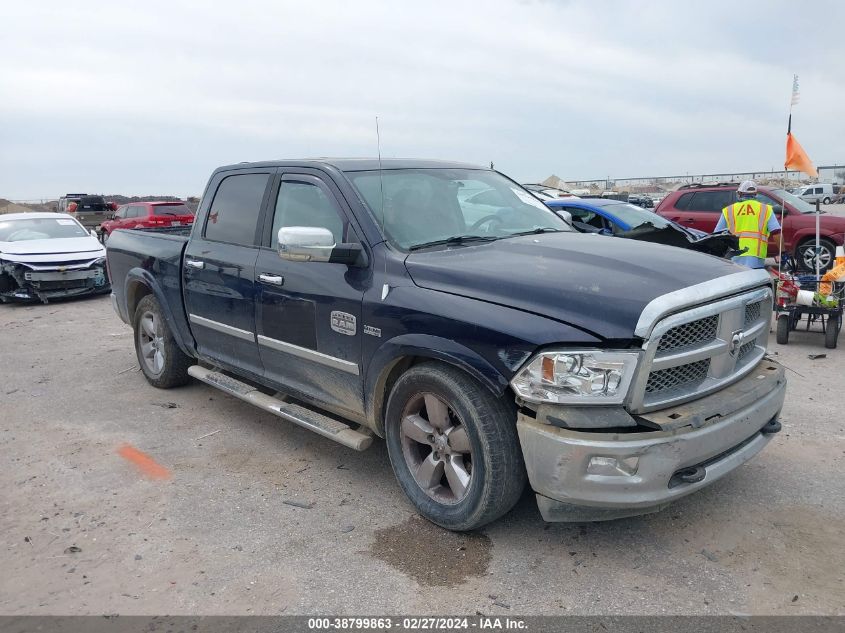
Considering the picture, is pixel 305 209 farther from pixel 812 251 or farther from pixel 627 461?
pixel 812 251

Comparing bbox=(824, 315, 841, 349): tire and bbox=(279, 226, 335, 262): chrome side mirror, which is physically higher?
bbox=(279, 226, 335, 262): chrome side mirror

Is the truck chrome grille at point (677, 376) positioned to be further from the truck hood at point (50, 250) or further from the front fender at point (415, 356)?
the truck hood at point (50, 250)

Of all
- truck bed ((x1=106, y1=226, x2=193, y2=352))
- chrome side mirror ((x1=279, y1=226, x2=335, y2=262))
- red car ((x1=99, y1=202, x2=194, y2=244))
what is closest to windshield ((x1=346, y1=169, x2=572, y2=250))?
chrome side mirror ((x1=279, y1=226, x2=335, y2=262))

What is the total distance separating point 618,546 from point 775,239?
34.9 feet

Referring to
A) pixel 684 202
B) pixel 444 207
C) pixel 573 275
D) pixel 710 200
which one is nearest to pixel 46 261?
pixel 444 207

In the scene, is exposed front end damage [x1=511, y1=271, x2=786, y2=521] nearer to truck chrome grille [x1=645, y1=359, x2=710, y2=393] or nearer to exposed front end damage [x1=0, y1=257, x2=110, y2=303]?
truck chrome grille [x1=645, y1=359, x2=710, y2=393]

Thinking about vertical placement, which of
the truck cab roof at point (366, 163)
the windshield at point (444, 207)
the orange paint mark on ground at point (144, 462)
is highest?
the truck cab roof at point (366, 163)

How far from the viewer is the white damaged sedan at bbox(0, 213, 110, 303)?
36.7 feet

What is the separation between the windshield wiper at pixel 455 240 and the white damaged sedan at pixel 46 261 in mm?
9704

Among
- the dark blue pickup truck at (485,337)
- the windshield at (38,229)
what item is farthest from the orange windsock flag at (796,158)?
the windshield at (38,229)

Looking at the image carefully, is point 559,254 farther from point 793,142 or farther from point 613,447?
point 793,142

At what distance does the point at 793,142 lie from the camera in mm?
8875

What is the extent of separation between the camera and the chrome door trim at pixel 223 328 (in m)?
4.60

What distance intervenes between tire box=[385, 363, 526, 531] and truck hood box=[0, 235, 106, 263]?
10045 millimetres
